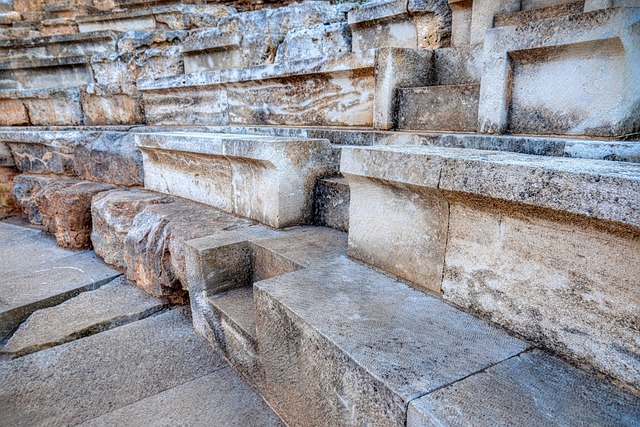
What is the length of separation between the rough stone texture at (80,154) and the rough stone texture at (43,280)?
82cm

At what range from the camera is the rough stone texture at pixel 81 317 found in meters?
2.07

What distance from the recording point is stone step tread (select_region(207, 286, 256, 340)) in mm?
1679

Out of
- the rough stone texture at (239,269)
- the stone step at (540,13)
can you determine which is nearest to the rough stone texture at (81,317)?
the rough stone texture at (239,269)

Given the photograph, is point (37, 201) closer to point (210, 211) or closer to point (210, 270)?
point (210, 211)

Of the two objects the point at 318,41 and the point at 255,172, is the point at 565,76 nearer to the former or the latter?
the point at 255,172

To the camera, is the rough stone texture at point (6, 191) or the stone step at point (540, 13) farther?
the rough stone texture at point (6, 191)

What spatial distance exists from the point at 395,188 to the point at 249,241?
898mm

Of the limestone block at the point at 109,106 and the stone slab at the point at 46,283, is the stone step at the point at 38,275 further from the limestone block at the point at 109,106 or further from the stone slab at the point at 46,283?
the limestone block at the point at 109,106

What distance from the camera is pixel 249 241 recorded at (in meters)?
2.01

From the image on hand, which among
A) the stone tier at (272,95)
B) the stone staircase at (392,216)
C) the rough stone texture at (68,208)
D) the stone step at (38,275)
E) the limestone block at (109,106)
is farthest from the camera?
the limestone block at (109,106)

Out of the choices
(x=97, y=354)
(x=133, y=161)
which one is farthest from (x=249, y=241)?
(x=133, y=161)

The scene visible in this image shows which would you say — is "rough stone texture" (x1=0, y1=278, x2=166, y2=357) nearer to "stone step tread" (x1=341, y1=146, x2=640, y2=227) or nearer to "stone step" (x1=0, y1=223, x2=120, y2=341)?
"stone step" (x1=0, y1=223, x2=120, y2=341)

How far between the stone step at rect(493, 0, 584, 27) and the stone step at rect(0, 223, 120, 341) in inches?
124

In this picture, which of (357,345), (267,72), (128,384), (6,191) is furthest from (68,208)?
(357,345)
